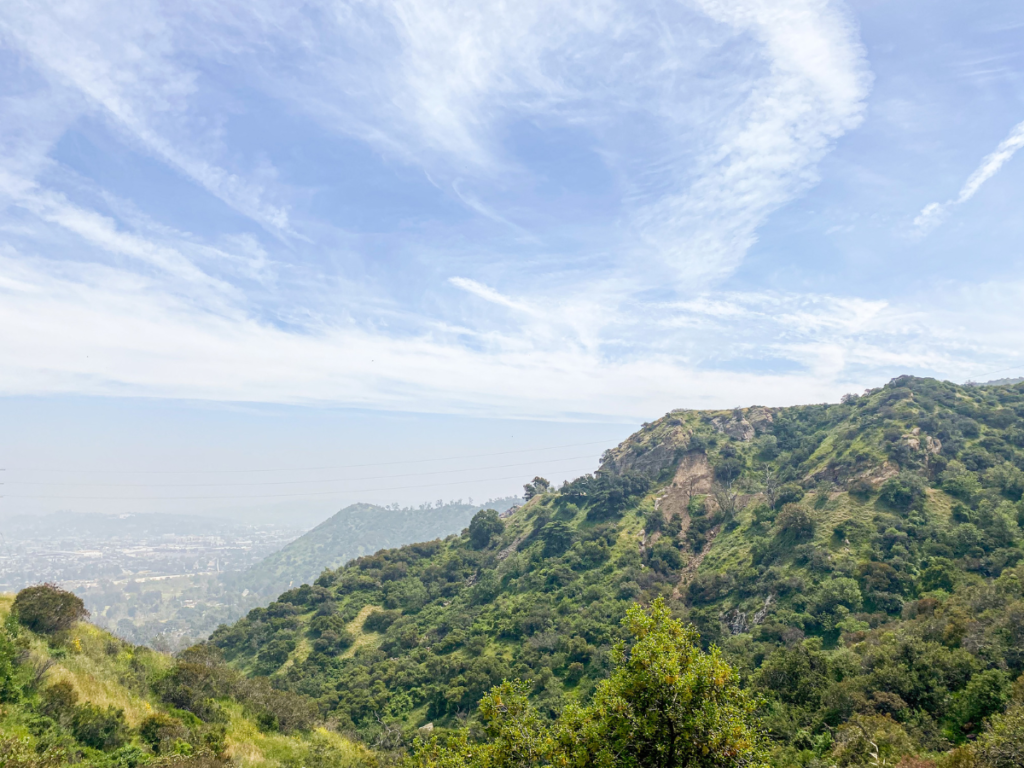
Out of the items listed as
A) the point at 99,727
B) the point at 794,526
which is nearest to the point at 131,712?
the point at 99,727

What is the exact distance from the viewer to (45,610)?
85.0 ft

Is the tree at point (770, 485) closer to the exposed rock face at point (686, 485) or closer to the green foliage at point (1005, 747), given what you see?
the exposed rock face at point (686, 485)

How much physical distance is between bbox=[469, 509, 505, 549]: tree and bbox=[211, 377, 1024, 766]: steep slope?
52 cm

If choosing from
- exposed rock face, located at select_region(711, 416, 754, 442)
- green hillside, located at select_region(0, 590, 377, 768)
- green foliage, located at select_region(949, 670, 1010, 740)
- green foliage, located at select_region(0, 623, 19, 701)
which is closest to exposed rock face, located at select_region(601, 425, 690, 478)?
exposed rock face, located at select_region(711, 416, 754, 442)

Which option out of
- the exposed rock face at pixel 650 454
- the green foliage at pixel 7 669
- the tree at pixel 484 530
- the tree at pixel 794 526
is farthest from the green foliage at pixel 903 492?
the green foliage at pixel 7 669

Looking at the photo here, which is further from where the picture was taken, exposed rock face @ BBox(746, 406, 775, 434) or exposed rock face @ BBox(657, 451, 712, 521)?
exposed rock face @ BBox(746, 406, 775, 434)

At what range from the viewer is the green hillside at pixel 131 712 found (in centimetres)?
1794

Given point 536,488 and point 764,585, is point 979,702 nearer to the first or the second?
point 764,585

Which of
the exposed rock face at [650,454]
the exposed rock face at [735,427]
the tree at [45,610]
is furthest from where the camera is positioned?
the exposed rock face at [735,427]

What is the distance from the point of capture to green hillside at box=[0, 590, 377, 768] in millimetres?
17938

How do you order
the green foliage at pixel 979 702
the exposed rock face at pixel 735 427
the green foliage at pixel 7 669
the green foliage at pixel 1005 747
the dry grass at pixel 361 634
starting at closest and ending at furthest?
the green foliage at pixel 1005 747 → the green foliage at pixel 7 669 → the green foliage at pixel 979 702 → the dry grass at pixel 361 634 → the exposed rock face at pixel 735 427

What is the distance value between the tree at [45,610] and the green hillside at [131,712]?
0.80 feet

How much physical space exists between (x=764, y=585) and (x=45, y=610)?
65.9 meters

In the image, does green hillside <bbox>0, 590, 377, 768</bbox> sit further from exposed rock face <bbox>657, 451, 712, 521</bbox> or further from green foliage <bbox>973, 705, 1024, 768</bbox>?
exposed rock face <bbox>657, 451, 712, 521</bbox>
